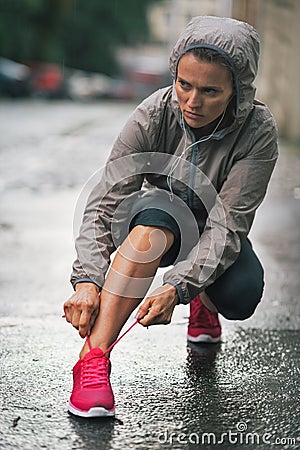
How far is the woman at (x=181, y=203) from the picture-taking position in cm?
332

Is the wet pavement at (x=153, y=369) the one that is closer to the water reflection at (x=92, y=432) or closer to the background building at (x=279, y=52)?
the water reflection at (x=92, y=432)

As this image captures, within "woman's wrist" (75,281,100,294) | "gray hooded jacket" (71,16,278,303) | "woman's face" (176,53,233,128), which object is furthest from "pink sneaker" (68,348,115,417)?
"woman's face" (176,53,233,128)

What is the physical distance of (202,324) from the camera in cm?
414

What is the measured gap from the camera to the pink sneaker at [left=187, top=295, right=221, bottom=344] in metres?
4.12

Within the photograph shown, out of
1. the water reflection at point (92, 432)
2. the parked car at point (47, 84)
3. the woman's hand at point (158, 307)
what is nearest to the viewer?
the water reflection at point (92, 432)

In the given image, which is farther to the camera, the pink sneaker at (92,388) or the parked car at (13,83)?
the parked car at (13,83)

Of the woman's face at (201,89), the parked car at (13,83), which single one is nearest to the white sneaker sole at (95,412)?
the woman's face at (201,89)

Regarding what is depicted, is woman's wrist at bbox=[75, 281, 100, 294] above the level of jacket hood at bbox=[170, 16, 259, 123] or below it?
below

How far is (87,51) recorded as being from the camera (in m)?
47.7

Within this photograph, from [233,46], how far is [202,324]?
1386mm

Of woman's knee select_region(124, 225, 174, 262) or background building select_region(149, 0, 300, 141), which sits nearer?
woman's knee select_region(124, 225, 174, 262)

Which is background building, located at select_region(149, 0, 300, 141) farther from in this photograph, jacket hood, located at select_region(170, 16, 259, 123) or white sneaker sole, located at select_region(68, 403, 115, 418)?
white sneaker sole, located at select_region(68, 403, 115, 418)

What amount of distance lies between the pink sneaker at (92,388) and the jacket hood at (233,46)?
1073 mm

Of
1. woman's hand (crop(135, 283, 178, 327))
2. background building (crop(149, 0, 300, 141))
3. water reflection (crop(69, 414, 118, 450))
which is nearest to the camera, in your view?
water reflection (crop(69, 414, 118, 450))
